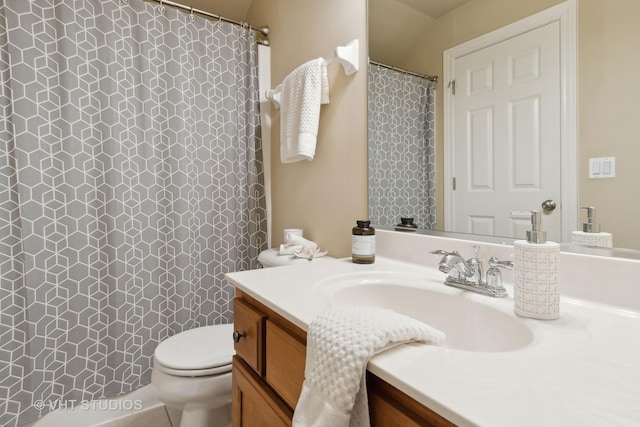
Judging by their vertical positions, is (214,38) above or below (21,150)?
above

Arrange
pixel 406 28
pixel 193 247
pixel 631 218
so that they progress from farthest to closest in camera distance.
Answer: pixel 193 247 → pixel 406 28 → pixel 631 218

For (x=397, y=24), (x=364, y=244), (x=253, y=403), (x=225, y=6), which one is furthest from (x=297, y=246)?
(x=225, y=6)

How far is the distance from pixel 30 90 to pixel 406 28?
154 cm

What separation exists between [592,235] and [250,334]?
2.73 ft

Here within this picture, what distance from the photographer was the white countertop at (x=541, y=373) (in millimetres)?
333

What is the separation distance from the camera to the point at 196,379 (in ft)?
3.78

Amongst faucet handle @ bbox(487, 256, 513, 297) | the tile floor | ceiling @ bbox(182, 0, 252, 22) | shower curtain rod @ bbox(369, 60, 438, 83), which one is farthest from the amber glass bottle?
ceiling @ bbox(182, 0, 252, 22)

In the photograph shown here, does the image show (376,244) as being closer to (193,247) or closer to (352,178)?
(352,178)

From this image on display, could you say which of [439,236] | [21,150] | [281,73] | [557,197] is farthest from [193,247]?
[557,197]

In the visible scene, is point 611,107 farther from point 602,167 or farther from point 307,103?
point 307,103

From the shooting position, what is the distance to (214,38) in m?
1.74

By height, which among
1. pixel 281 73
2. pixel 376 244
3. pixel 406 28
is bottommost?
pixel 376 244

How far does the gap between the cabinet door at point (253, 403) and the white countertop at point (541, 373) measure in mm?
213

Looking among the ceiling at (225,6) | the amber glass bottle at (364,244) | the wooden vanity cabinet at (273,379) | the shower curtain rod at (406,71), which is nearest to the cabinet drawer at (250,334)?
the wooden vanity cabinet at (273,379)
